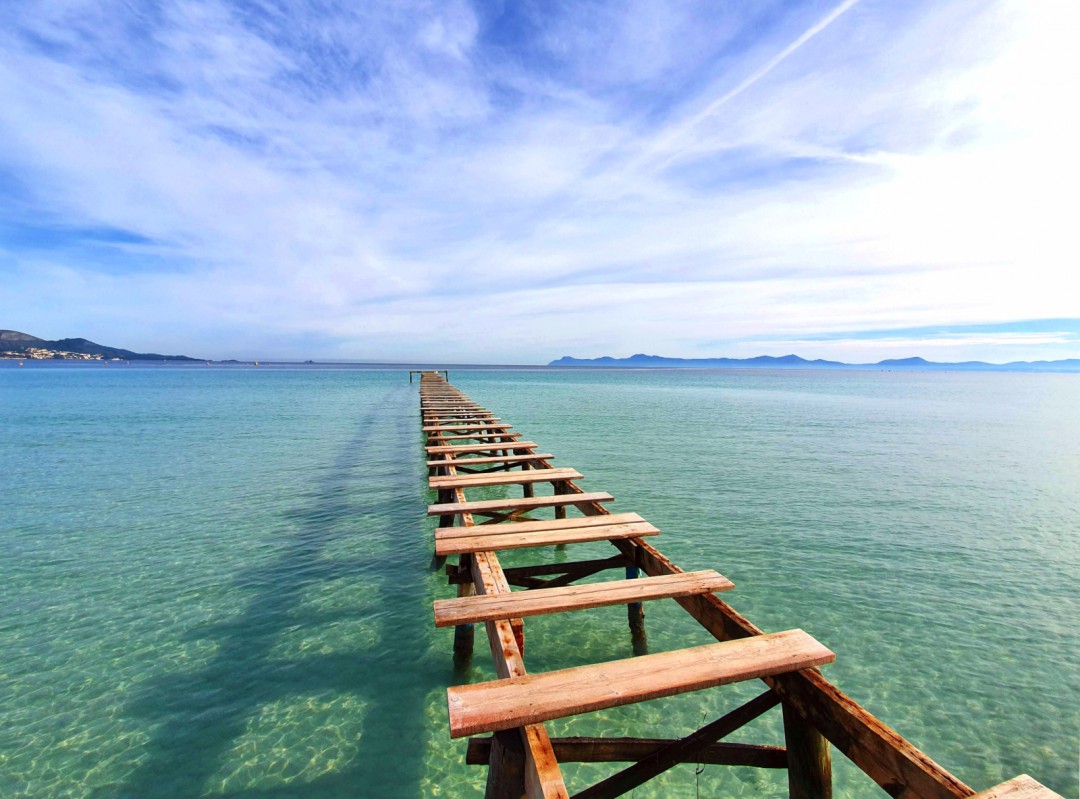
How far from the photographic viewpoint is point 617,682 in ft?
10.5

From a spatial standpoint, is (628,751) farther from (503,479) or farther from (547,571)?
(503,479)

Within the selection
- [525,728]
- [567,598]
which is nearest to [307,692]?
[567,598]

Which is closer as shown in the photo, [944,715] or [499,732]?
[499,732]

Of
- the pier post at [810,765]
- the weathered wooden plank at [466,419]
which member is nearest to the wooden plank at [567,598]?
the pier post at [810,765]

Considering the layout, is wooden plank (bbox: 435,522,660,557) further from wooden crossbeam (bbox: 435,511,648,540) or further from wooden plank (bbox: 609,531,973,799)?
wooden plank (bbox: 609,531,973,799)

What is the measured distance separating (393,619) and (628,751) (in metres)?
4.45

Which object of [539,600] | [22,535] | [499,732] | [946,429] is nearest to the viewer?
[499,732]

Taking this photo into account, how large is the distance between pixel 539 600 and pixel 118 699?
4.69m

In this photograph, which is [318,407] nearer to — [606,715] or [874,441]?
[874,441]

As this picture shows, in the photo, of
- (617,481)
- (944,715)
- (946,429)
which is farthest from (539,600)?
(946,429)

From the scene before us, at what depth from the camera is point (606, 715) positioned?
5164 millimetres

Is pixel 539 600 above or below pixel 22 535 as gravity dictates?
above

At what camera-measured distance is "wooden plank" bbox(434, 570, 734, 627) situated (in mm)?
4211

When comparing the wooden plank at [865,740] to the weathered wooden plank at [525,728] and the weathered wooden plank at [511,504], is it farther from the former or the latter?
the weathered wooden plank at [511,504]
